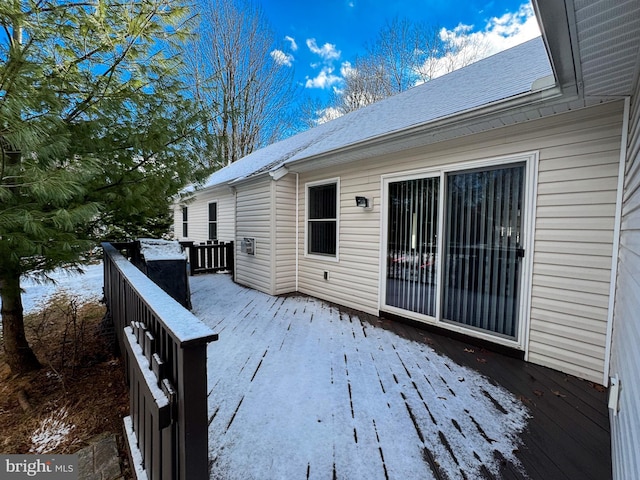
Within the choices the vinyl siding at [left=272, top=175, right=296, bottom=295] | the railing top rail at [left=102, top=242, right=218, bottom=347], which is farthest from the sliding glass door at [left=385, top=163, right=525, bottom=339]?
the railing top rail at [left=102, top=242, right=218, bottom=347]

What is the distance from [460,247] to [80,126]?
4.15m

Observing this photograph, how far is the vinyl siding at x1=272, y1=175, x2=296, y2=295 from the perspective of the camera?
5.71 meters

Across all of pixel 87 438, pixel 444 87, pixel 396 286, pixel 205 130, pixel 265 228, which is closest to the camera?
A: pixel 87 438

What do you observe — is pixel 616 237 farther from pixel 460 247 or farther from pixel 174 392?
pixel 174 392

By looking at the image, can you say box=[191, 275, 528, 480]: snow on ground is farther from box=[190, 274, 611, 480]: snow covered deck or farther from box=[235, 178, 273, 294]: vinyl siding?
box=[235, 178, 273, 294]: vinyl siding

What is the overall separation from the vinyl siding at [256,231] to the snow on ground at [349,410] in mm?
2315

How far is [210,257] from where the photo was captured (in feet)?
25.9

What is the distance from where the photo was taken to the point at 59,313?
16.4 ft

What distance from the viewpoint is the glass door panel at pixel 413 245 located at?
382 cm

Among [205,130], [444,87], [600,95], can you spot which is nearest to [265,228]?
[205,130]

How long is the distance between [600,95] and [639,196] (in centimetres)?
134

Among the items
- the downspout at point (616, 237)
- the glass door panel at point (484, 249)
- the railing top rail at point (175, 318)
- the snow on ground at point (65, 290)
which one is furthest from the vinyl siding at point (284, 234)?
the downspout at point (616, 237)

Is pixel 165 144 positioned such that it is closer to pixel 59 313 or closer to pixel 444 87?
pixel 59 313

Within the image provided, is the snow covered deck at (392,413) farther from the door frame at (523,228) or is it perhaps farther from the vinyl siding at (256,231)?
the vinyl siding at (256,231)
